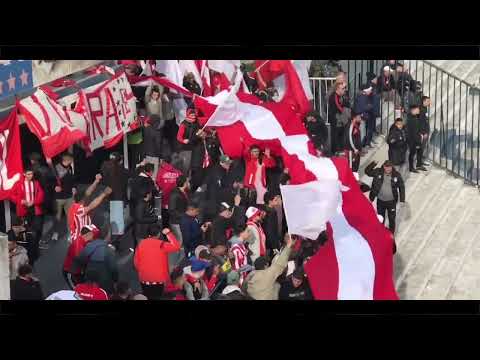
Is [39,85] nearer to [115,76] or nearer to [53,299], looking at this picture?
[115,76]

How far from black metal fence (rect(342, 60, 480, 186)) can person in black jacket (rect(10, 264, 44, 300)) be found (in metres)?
7.92

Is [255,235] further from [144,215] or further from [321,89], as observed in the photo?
[321,89]

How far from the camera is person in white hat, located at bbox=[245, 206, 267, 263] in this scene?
84.2ft

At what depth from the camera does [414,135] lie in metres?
29.3

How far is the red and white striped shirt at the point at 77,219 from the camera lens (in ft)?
83.8

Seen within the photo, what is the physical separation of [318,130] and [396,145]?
1.28m

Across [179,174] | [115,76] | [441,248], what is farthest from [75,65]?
[441,248]

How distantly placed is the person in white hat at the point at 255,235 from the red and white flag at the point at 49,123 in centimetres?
278

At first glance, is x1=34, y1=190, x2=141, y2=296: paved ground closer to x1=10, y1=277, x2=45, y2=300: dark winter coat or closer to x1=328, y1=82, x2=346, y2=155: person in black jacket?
x1=10, y1=277, x2=45, y2=300: dark winter coat

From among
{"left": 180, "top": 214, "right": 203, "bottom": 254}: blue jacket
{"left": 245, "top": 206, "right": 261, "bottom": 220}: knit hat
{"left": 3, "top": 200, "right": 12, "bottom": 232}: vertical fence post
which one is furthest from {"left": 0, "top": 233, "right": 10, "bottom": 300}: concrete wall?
{"left": 245, "top": 206, "right": 261, "bottom": 220}: knit hat

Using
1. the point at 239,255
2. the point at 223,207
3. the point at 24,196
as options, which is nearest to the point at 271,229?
the point at 223,207

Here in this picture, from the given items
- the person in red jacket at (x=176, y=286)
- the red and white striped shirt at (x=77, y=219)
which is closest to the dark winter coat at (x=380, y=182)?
the person in red jacket at (x=176, y=286)

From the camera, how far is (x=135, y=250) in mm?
26094
